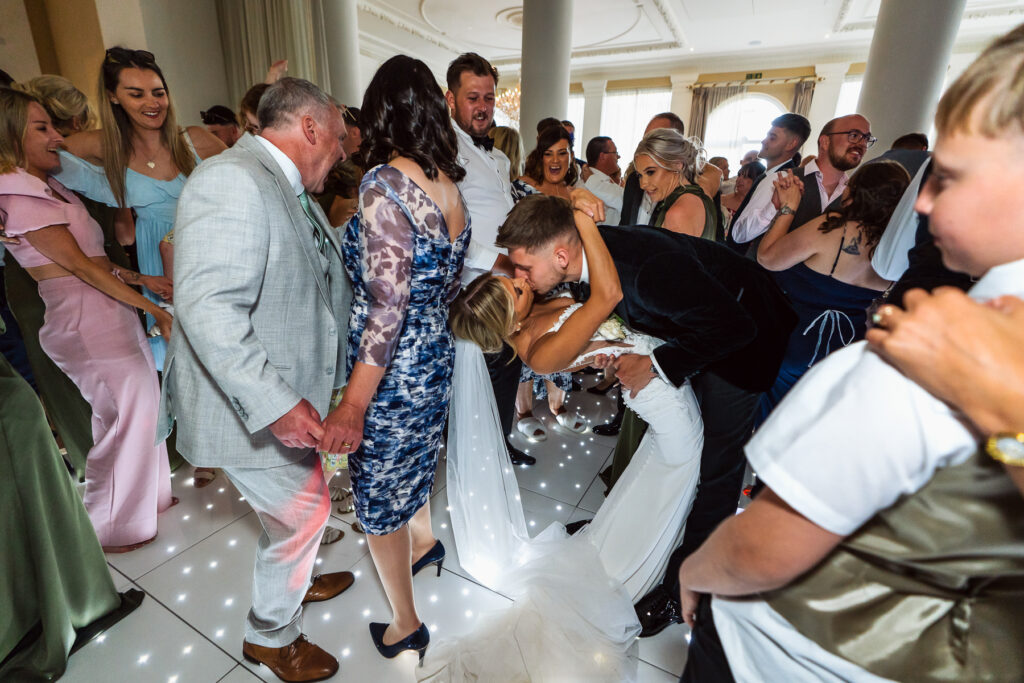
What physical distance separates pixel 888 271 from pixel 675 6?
8060mm

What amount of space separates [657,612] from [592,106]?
12651 mm

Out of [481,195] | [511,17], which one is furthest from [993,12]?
[481,195]

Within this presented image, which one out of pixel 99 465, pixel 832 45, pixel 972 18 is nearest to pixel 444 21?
pixel 832 45

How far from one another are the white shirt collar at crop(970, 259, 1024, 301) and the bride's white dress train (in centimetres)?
103

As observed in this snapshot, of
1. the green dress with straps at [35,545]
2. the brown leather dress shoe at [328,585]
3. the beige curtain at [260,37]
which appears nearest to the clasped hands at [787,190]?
the brown leather dress shoe at [328,585]

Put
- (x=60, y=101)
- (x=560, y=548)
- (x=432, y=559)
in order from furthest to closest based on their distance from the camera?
1. (x=60, y=101)
2. (x=432, y=559)
3. (x=560, y=548)

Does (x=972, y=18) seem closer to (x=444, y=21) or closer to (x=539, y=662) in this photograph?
(x=444, y=21)

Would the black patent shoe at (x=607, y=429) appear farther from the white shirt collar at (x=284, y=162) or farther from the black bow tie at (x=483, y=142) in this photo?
the white shirt collar at (x=284, y=162)

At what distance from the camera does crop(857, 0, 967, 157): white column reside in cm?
438

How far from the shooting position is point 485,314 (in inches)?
55.7

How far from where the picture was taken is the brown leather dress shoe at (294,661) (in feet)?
4.58

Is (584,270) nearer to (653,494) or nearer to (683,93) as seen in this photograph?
(653,494)

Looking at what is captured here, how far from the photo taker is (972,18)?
7.88 m

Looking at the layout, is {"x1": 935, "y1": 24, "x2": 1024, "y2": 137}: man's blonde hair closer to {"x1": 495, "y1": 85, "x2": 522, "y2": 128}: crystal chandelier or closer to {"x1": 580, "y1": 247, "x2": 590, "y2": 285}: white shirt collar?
{"x1": 580, "y1": 247, "x2": 590, "y2": 285}: white shirt collar
